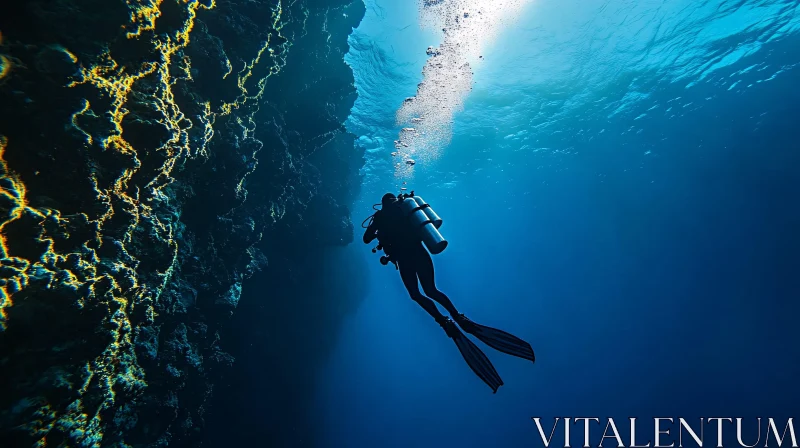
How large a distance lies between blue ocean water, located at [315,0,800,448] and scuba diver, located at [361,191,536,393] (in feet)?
41.7

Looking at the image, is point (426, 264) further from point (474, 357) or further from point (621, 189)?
point (621, 189)

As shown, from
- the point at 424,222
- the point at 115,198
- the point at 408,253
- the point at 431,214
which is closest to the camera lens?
the point at 115,198

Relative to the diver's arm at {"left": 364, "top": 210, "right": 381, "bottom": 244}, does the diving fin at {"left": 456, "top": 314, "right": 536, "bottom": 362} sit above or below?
below

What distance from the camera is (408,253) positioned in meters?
5.09

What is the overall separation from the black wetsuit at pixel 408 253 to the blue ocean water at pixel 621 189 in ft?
41.7

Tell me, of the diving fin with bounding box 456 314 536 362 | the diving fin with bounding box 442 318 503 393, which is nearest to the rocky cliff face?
the diving fin with bounding box 442 318 503 393

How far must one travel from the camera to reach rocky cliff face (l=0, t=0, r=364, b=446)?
3035 millimetres

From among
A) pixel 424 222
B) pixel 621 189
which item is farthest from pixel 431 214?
pixel 621 189

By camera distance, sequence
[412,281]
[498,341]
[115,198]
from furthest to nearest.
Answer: [412,281] → [498,341] → [115,198]

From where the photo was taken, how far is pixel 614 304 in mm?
36719

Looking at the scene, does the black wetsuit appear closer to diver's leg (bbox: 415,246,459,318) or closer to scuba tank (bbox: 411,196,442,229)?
diver's leg (bbox: 415,246,459,318)

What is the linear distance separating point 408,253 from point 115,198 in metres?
4.21

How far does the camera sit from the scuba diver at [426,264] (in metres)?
4.70

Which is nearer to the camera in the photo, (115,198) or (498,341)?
(115,198)
